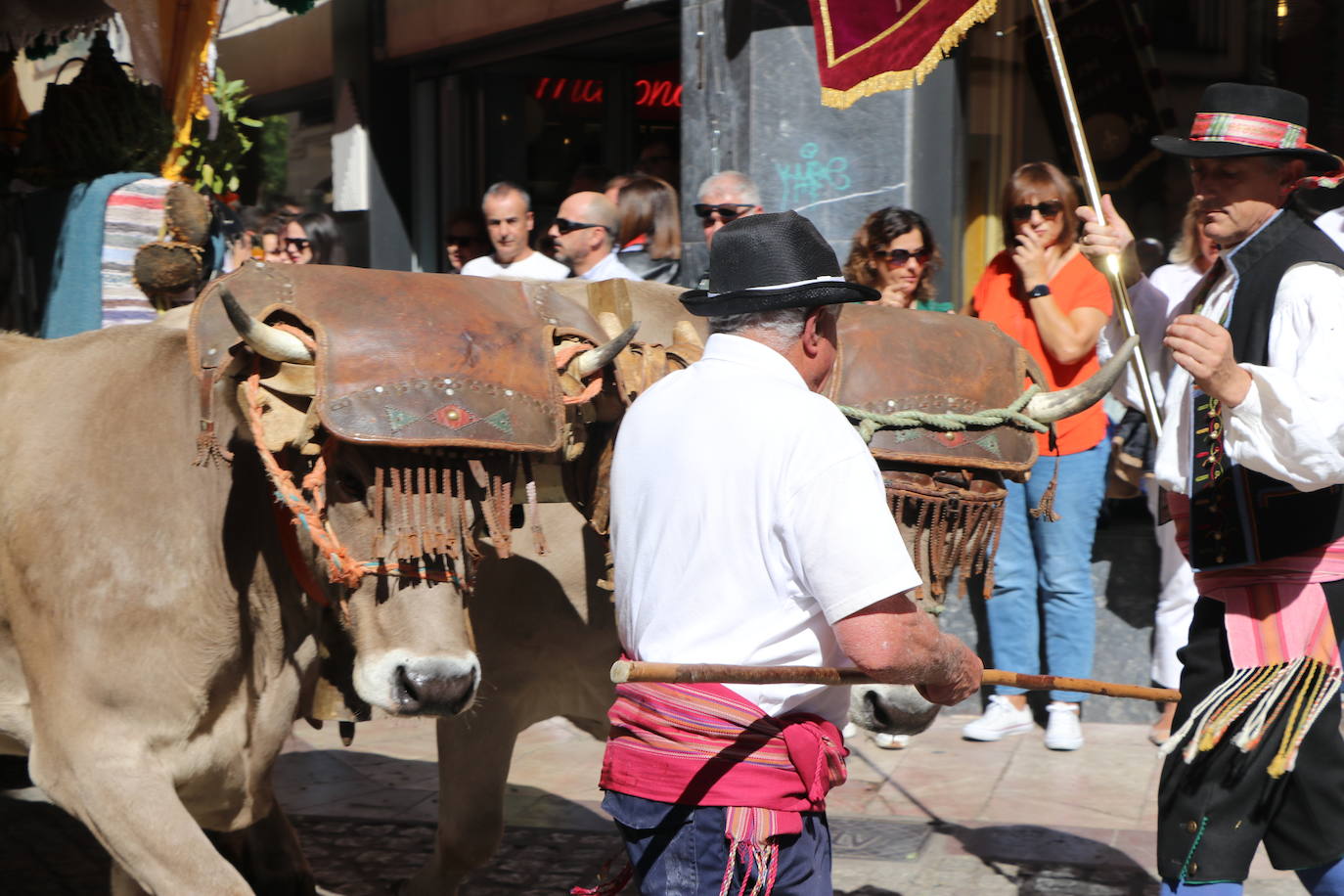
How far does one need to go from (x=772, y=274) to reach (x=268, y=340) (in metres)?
1.05

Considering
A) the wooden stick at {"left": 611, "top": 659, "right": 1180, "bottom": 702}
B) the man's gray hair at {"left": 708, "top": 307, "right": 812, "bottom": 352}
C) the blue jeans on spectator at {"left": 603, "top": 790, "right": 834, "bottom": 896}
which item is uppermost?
the man's gray hair at {"left": 708, "top": 307, "right": 812, "bottom": 352}

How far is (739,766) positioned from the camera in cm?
256

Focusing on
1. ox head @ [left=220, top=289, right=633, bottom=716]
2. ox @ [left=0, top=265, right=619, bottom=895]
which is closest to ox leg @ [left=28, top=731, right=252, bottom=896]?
ox @ [left=0, top=265, right=619, bottom=895]

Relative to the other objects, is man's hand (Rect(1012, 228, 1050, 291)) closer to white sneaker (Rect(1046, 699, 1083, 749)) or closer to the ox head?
white sneaker (Rect(1046, 699, 1083, 749))

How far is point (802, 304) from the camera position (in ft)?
8.38

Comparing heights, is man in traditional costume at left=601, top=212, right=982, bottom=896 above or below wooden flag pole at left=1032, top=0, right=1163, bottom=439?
below

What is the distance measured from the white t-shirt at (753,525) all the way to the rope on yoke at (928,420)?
78cm

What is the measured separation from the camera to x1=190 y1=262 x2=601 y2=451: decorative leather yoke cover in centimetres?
297

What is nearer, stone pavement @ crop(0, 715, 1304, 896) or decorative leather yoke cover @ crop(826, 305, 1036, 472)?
decorative leather yoke cover @ crop(826, 305, 1036, 472)

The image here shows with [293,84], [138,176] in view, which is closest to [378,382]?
[138,176]

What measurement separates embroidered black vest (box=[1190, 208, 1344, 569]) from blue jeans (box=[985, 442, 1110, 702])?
2.56m

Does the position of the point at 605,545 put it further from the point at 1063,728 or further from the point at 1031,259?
the point at 1063,728

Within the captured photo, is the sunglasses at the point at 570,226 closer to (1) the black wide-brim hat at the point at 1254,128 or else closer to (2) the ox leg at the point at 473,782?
(2) the ox leg at the point at 473,782

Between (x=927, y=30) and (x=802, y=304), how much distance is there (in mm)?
2658
